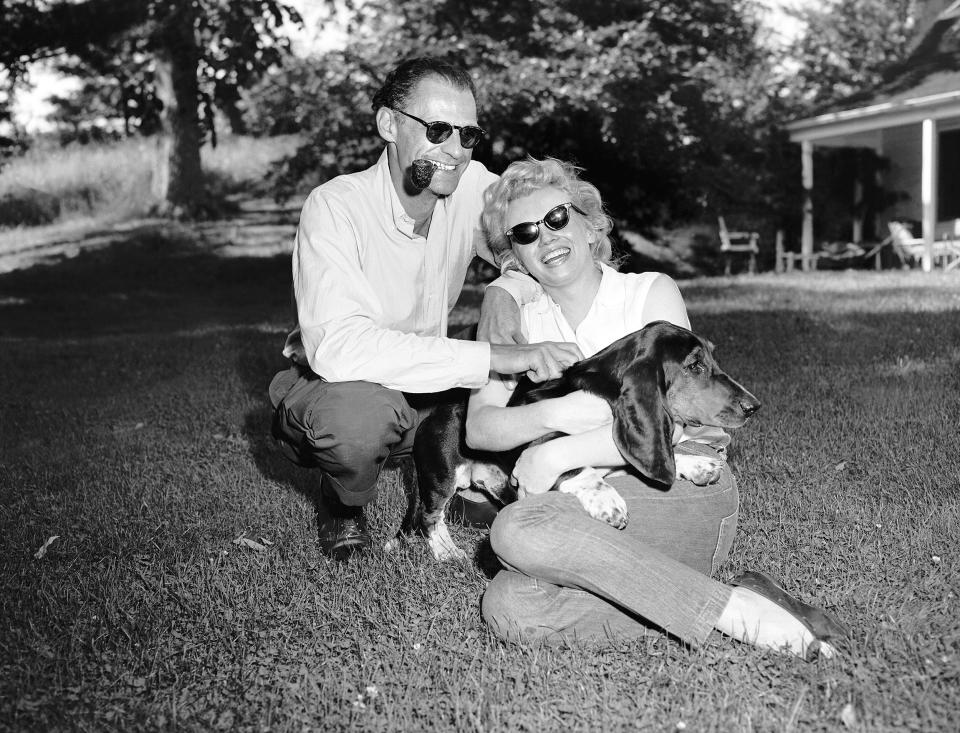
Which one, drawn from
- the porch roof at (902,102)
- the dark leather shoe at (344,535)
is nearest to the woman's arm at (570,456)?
the dark leather shoe at (344,535)

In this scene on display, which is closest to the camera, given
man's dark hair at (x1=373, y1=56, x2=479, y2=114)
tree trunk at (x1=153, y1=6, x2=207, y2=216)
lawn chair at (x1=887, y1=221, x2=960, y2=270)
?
man's dark hair at (x1=373, y1=56, x2=479, y2=114)

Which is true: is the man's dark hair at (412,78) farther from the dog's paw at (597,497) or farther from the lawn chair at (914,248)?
the lawn chair at (914,248)

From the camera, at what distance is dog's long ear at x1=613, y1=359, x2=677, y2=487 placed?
3.15m

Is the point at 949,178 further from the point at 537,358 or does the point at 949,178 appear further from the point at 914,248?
the point at 537,358

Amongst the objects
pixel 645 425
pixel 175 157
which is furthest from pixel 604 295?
pixel 175 157

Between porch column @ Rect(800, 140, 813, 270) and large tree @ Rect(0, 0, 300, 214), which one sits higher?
large tree @ Rect(0, 0, 300, 214)

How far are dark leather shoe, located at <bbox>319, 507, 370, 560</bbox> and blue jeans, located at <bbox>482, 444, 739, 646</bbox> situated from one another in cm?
90

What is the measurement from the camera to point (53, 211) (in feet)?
73.2

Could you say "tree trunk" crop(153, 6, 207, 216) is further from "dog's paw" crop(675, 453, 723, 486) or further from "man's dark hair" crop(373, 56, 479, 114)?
"dog's paw" crop(675, 453, 723, 486)

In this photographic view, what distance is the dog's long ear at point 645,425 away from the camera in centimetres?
315

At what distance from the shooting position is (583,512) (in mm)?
3152

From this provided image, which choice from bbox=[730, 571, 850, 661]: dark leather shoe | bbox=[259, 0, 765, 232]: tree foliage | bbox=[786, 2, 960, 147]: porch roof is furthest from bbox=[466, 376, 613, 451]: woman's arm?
bbox=[786, 2, 960, 147]: porch roof

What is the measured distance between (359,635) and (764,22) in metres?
34.0

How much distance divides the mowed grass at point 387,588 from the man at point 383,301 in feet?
1.42
